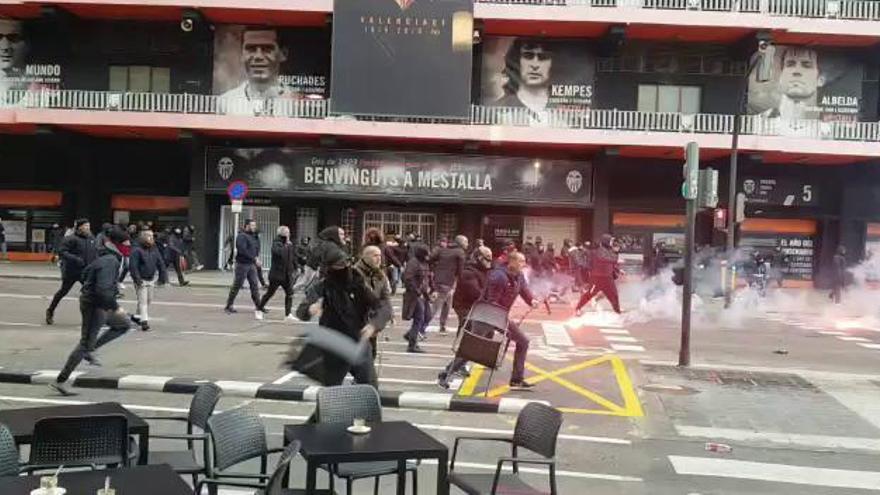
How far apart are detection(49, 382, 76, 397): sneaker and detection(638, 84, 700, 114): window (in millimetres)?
21912

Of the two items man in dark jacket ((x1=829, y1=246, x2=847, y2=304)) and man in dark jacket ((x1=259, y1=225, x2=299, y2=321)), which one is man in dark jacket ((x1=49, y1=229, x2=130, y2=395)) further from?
man in dark jacket ((x1=829, y1=246, x2=847, y2=304))

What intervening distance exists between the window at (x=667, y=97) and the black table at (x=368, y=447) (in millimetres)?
23734

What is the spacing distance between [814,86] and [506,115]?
34.4 ft

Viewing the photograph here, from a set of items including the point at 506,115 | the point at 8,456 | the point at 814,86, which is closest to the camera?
the point at 8,456

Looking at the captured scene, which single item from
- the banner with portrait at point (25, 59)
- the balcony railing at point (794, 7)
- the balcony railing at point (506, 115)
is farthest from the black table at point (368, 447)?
the banner with portrait at point (25, 59)

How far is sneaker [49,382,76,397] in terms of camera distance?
8656mm

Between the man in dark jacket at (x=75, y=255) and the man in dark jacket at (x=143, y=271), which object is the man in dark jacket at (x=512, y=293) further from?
the man in dark jacket at (x=75, y=255)

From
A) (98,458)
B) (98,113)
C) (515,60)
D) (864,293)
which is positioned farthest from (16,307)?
(864,293)

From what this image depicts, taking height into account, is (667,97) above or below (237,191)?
above

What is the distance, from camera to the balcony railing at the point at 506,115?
2550cm

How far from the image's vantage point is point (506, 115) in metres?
26.0

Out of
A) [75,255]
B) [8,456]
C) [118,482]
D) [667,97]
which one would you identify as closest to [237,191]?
[75,255]

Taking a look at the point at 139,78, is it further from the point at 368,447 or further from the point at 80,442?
the point at 368,447

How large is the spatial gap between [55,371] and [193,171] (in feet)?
60.0
